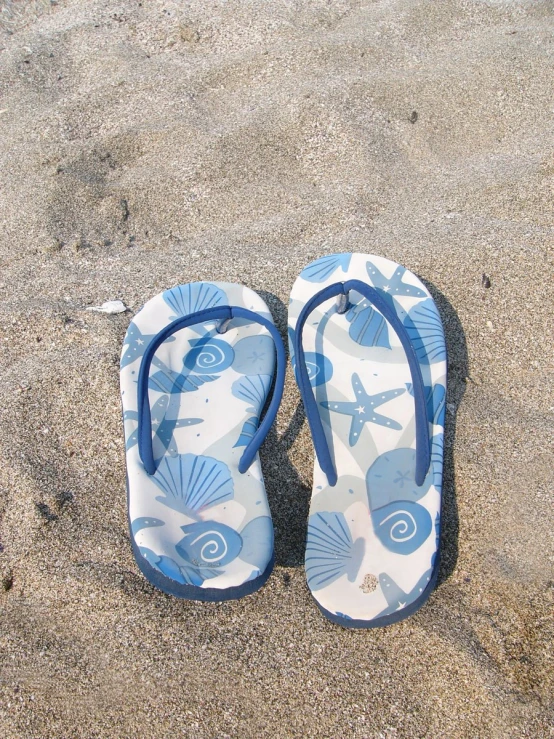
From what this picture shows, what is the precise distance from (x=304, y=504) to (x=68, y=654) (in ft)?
1.69

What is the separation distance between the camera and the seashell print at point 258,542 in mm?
1146

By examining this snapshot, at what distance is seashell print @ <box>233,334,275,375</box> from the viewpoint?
4.84 ft

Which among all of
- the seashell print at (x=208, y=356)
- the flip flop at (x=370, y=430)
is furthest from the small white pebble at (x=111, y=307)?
the flip flop at (x=370, y=430)

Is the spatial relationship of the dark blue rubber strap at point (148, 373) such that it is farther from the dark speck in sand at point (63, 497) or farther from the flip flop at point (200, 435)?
the dark speck in sand at point (63, 497)

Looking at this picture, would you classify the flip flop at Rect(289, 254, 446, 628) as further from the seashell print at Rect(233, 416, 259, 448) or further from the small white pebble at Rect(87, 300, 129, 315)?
the small white pebble at Rect(87, 300, 129, 315)

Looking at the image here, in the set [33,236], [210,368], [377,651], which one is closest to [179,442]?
[210,368]

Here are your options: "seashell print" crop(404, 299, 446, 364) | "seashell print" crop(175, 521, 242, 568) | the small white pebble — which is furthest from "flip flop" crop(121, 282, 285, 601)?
"seashell print" crop(404, 299, 446, 364)

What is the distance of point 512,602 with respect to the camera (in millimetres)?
1142

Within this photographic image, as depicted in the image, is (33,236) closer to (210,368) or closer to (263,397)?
(210,368)

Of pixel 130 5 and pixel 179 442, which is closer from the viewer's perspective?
pixel 179 442

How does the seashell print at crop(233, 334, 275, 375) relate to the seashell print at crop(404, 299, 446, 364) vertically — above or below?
above

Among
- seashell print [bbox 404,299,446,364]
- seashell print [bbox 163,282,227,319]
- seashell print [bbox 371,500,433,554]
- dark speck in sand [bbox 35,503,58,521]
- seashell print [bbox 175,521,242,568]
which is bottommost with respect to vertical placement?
seashell print [bbox 371,500,433,554]

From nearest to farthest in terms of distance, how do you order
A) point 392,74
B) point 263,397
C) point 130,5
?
point 263,397 < point 392,74 < point 130,5

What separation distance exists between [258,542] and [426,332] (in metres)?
0.63
